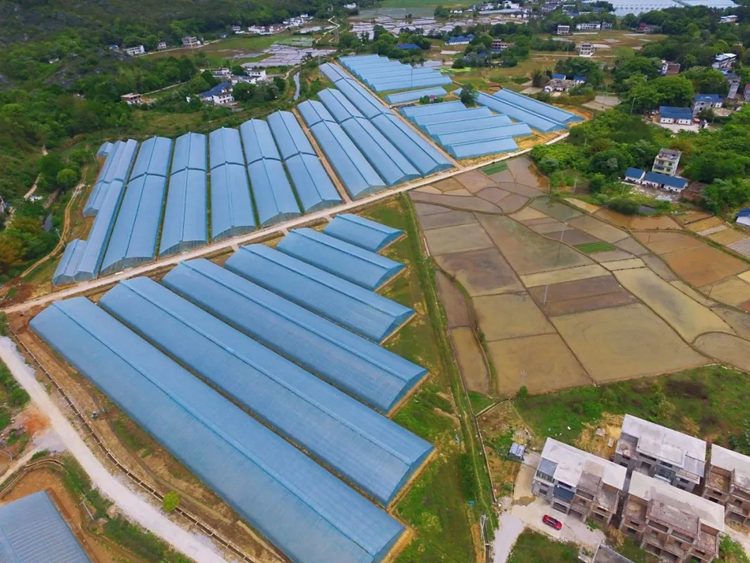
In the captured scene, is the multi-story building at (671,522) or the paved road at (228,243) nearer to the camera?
the multi-story building at (671,522)

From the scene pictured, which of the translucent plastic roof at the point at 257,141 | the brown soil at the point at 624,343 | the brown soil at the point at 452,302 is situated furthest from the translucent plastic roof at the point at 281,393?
the translucent plastic roof at the point at 257,141

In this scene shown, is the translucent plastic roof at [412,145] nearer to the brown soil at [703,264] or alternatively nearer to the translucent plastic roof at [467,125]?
the translucent plastic roof at [467,125]

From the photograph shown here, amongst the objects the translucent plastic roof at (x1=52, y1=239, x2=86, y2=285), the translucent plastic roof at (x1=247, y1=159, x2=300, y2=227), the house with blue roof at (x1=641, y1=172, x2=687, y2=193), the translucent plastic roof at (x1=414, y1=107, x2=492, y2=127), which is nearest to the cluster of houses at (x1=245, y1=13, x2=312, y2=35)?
the translucent plastic roof at (x1=414, y1=107, x2=492, y2=127)

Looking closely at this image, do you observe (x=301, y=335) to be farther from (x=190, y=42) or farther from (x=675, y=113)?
(x=190, y=42)

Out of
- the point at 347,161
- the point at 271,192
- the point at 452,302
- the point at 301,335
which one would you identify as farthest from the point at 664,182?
the point at 271,192

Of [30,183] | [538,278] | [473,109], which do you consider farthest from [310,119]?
[538,278]

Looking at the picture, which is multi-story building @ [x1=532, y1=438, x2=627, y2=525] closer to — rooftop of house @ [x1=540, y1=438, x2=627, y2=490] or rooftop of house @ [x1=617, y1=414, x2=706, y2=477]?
rooftop of house @ [x1=540, y1=438, x2=627, y2=490]

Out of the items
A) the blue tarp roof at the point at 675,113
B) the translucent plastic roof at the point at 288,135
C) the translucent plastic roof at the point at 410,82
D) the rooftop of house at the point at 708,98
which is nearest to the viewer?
the translucent plastic roof at the point at 288,135
